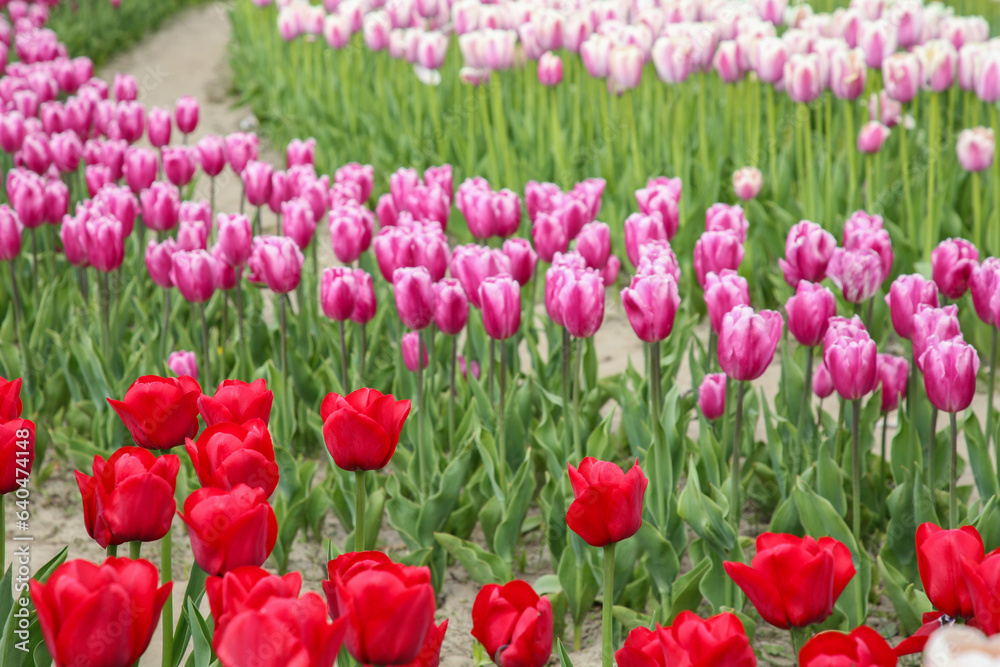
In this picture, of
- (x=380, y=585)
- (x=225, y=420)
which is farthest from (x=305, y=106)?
(x=380, y=585)

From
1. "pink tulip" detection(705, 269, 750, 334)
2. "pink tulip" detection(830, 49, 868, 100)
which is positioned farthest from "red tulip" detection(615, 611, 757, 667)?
"pink tulip" detection(830, 49, 868, 100)

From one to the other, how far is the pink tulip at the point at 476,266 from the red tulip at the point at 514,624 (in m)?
1.16

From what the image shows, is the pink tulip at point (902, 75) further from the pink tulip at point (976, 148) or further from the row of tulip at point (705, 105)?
the pink tulip at point (976, 148)

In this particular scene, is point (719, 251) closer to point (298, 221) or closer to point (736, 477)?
point (736, 477)

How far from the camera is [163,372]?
3.01m

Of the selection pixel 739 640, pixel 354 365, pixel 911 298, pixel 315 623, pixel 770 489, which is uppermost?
pixel 315 623

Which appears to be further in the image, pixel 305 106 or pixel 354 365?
pixel 305 106

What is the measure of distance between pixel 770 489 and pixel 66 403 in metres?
2.17

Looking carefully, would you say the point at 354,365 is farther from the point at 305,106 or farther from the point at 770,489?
the point at 305,106

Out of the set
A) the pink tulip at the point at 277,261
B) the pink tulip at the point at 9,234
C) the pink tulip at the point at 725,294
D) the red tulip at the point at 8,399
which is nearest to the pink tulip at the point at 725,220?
the pink tulip at the point at 725,294

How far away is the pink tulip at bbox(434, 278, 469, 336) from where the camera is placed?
227cm

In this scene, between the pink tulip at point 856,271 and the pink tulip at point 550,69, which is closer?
the pink tulip at point 856,271

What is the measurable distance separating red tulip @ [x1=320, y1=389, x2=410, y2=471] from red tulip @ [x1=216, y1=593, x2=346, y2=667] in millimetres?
520

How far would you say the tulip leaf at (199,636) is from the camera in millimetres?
1398
